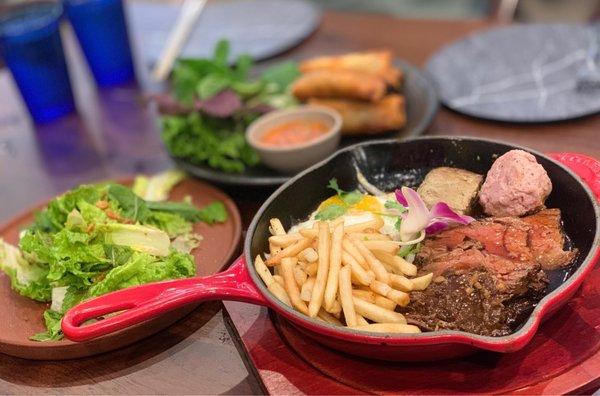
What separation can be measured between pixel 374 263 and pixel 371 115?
1151 millimetres

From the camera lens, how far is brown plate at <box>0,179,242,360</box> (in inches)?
63.3

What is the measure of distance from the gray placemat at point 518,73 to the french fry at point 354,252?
1.23 meters

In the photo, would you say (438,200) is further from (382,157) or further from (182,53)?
(182,53)

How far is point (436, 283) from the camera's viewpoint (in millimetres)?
1403

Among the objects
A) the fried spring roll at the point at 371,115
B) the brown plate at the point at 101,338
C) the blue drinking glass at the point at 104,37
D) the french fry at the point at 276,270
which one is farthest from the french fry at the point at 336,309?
the blue drinking glass at the point at 104,37

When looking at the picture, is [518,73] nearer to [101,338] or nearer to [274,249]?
[274,249]

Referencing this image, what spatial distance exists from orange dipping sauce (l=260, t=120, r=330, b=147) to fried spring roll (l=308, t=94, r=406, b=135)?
0.12m

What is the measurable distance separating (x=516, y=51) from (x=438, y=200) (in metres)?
1.57

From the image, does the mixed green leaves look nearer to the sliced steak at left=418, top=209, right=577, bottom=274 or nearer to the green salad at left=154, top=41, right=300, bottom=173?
the sliced steak at left=418, top=209, right=577, bottom=274

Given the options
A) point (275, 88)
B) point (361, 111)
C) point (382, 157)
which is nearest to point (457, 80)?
point (361, 111)

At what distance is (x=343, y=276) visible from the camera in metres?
1.40

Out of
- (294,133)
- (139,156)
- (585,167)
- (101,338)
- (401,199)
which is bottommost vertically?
(139,156)

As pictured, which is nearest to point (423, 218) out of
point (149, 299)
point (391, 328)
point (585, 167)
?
point (391, 328)

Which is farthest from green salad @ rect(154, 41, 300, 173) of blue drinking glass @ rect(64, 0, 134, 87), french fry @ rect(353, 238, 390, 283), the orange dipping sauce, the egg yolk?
french fry @ rect(353, 238, 390, 283)
